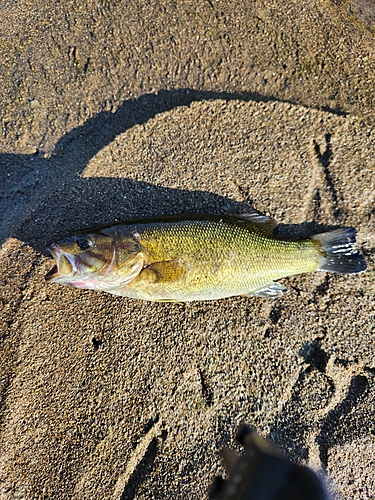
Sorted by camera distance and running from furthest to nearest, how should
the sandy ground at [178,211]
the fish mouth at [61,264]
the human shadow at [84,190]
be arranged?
the human shadow at [84,190] → the sandy ground at [178,211] → the fish mouth at [61,264]

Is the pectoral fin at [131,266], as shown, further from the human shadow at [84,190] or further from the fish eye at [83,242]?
the human shadow at [84,190]

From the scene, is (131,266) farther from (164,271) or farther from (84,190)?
(84,190)

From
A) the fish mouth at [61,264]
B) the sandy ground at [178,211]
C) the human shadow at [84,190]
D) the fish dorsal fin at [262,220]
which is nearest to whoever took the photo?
the fish mouth at [61,264]

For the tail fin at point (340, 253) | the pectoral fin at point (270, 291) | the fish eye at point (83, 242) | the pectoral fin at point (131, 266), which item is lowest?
the pectoral fin at point (270, 291)

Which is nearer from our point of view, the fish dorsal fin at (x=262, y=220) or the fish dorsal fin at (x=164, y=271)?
the fish dorsal fin at (x=164, y=271)

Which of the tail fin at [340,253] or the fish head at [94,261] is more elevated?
the fish head at [94,261]

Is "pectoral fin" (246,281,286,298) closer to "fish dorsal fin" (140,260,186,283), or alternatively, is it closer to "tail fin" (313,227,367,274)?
"tail fin" (313,227,367,274)

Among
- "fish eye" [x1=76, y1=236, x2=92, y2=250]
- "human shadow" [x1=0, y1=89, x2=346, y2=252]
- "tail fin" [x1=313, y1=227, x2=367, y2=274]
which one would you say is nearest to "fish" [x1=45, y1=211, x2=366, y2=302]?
"fish eye" [x1=76, y1=236, x2=92, y2=250]

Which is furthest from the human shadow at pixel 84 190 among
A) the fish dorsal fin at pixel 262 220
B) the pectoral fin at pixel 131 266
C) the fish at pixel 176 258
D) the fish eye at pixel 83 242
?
the pectoral fin at pixel 131 266

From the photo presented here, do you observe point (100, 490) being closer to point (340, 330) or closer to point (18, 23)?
point (340, 330)
